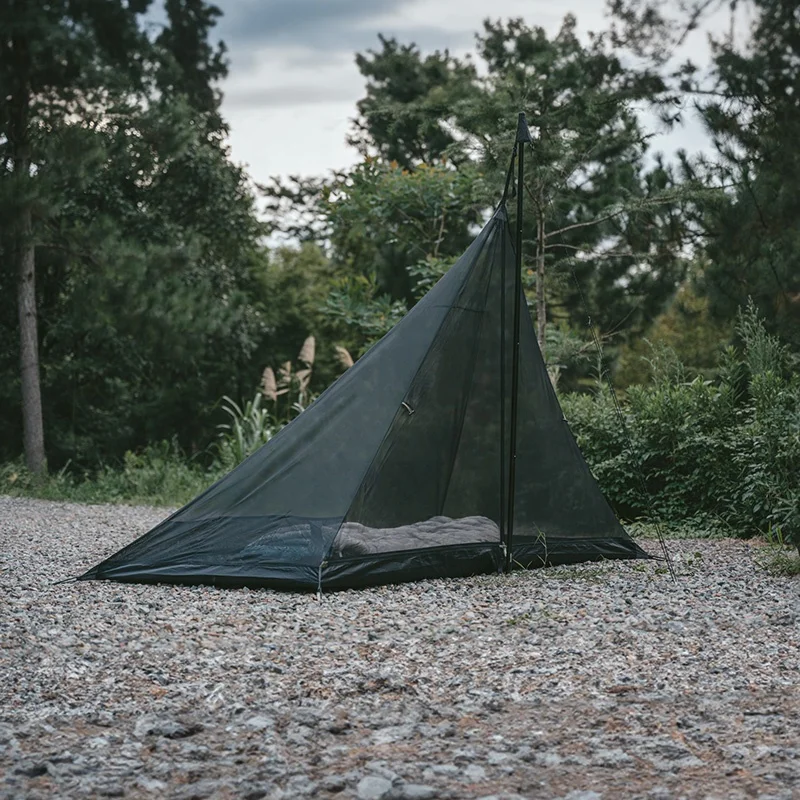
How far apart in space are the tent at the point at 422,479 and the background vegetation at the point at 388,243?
59cm

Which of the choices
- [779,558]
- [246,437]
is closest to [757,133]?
[779,558]

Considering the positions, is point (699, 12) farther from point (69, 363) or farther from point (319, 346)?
point (319, 346)

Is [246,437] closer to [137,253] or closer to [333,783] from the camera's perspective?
[137,253]

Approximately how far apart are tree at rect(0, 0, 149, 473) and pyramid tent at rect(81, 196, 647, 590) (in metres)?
7.87

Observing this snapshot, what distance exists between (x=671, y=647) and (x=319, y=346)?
589 inches

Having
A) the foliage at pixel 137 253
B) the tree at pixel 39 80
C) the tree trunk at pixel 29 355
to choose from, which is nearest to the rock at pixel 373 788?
the foliage at pixel 137 253

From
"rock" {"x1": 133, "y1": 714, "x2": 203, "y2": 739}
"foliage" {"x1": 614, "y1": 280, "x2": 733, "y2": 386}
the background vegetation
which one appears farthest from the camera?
"foliage" {"x1": 614, "y1": 280, "x2": 733, "y2": 386}

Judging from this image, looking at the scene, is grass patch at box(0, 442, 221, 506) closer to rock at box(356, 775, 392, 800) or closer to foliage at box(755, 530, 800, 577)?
foliage at box(755, 530, 800, 577)

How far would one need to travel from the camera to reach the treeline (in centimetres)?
898

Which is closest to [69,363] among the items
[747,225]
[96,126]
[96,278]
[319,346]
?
[96,278]

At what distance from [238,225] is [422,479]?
11.1 meters

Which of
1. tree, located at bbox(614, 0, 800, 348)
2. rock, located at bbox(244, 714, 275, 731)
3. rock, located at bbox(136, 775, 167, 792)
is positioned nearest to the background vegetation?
tree, located at bbox(614, 0, 800, 348)

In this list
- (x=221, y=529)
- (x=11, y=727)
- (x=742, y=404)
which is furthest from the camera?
(x=742, y=404)

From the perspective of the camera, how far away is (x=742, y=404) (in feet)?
24.7
